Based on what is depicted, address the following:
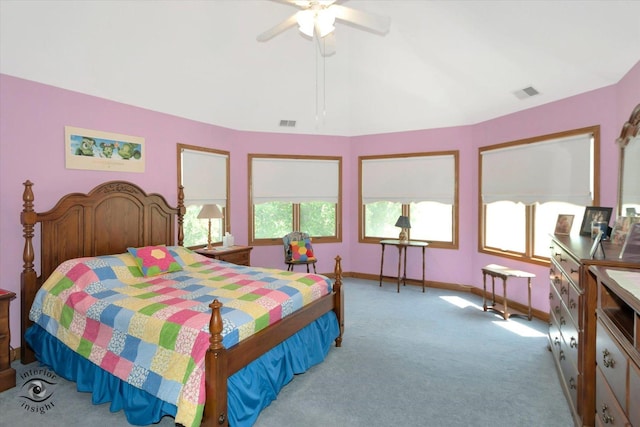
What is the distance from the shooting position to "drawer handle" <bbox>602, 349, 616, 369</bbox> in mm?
1765

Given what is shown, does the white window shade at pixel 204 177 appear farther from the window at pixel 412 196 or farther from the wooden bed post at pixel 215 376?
the wooden bed post at pixel 215 376

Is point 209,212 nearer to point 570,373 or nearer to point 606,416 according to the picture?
point 570,373

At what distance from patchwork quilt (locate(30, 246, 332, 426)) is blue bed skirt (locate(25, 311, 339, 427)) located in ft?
0.40

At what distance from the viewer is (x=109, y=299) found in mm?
2803

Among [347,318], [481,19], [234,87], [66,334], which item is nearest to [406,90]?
[481,19]

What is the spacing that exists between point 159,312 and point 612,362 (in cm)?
266

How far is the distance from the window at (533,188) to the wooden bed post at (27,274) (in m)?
5.46

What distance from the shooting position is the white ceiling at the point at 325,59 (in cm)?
313

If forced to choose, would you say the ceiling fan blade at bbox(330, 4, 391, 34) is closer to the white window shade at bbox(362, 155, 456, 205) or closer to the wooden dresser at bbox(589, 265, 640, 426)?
the wooden dresser at bbox(589, 265, 640, 426)

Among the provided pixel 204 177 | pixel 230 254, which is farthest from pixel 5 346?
pixel 204 177

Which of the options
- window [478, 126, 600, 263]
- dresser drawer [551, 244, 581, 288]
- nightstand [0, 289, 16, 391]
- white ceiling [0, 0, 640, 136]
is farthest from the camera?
window [478, 126, 600, 263]

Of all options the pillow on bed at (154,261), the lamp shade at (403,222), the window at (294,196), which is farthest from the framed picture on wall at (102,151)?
the lamp shade at (403,222)

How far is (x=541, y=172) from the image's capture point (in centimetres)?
445

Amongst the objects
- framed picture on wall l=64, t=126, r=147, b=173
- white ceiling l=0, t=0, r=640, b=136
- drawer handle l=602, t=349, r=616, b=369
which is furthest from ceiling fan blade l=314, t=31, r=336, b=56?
drawer handle l=602, t=349, r=616, b=369
